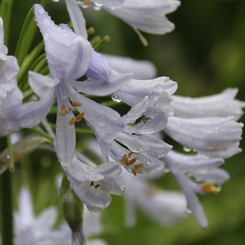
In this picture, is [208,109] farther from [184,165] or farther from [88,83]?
[88,83]

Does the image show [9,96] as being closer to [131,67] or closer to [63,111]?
[63,111]

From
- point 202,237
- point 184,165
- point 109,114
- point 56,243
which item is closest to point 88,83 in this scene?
point 109,114

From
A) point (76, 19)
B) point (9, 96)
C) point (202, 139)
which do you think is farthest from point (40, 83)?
point (202, 139)

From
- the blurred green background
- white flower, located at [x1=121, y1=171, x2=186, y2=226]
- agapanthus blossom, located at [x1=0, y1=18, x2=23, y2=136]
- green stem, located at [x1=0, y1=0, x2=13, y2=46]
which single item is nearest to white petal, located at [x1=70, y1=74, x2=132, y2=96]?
agapanthus blossom, located at [x1=0, y1=18, x2=23, y2=136]

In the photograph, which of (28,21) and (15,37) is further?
(15,37)

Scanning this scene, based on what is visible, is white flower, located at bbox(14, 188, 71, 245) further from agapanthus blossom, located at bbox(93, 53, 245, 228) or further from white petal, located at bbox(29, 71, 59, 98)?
white petal, located at bbox(29, 71, 59, 98)

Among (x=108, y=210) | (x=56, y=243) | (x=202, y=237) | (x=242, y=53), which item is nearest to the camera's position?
(x=56, y=243)

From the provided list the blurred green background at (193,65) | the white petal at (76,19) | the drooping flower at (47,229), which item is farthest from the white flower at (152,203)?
the white petal at (76,19)
